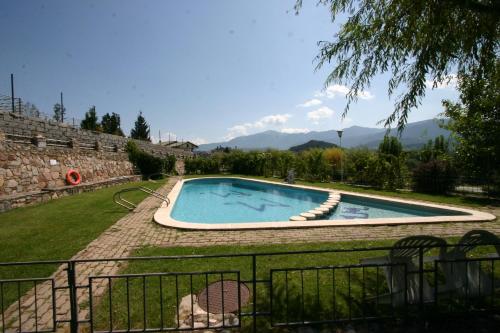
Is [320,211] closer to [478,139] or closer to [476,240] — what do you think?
[476,240]

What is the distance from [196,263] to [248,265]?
95cm

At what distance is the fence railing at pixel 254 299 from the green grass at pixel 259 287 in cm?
1

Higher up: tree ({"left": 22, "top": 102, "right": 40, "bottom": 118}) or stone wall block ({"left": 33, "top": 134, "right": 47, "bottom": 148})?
tree ({"left": 22, "top": 102, "right": 40, "bottom": 118})

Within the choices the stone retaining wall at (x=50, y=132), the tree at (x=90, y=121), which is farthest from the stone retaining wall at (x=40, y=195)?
the tree at (x=90, y=121)

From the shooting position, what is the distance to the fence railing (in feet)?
10.1

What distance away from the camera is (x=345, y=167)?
64.4 ft

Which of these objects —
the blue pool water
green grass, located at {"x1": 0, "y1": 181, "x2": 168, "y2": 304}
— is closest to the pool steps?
the blue pool water

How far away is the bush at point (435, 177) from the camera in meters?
13.5

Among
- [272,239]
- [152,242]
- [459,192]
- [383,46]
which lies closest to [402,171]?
[459,192]

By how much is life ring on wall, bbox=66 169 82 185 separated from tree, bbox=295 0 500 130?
14.6 m

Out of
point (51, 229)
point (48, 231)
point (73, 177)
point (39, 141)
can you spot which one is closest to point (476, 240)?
point (48, 231)

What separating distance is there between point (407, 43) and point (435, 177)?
11700 millimetres

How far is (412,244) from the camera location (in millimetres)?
3447

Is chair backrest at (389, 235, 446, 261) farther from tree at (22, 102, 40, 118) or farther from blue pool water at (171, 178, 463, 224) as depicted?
tree at (22, 102, 40, 118)
